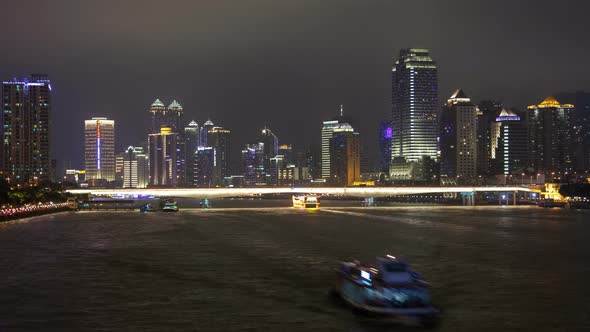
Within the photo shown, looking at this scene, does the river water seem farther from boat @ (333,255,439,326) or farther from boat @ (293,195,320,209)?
boat @ (293,195,320,209)

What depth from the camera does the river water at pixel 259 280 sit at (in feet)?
86.9

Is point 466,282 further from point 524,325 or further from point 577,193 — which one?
point 577,193

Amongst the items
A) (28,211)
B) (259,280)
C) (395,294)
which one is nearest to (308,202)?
(28,211)

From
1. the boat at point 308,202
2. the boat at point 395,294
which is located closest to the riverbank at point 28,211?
the boat at point 308,202

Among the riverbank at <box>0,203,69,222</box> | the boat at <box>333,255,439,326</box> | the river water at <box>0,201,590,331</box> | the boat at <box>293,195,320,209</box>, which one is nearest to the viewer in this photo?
the boat at <box>333,255,439,326</box>

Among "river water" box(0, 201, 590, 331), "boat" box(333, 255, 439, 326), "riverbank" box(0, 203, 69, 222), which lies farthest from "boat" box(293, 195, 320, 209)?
"boat" box(333, 255, 439, 326)

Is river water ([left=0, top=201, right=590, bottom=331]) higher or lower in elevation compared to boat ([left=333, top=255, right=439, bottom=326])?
lower

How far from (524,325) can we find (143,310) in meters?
14.4

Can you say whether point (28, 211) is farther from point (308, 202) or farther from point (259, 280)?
point (259, 280)

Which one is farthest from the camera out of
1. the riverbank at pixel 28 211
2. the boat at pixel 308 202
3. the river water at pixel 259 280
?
the boat at pixel 308 202

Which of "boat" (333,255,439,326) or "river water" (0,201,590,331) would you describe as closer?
"boat" (333,255,439,326)

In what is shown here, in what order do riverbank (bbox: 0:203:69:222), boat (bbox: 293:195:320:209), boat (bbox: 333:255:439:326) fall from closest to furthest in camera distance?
boat (bbox: 333:255:439:326) → riverbank (bbox: 0:203:69:222) → boat (bbox: 293:195:320:209)

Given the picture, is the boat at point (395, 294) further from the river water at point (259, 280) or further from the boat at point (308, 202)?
the boat at point (308, 202)

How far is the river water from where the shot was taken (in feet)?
86.9
